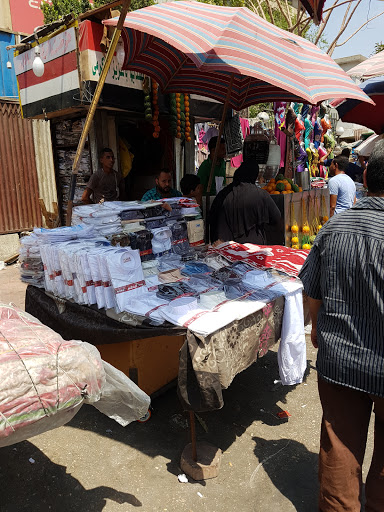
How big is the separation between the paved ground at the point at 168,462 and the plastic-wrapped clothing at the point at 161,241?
129 cm

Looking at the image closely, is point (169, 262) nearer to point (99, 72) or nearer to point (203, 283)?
point (203, 283)

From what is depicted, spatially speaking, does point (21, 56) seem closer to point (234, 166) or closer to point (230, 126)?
point (230, 126)

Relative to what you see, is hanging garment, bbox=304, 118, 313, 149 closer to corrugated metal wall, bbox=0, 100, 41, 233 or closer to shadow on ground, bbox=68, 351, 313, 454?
corrugated metal wall, bbox=0, 100, 41, 233

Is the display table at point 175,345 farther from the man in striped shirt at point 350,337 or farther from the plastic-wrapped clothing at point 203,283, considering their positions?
the man in striped shirt at point 350,337

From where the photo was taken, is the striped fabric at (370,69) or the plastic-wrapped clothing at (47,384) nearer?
the plastic-wrapped clothing at (47,384)

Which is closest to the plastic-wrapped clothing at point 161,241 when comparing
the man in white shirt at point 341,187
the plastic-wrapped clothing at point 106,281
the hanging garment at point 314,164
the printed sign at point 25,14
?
the plastic-wrapped clothing at point 106,281

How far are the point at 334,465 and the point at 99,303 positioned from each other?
1.70 m

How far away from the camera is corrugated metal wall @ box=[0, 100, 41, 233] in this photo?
27.3 feet

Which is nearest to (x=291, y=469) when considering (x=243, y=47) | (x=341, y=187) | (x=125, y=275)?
(x=125, y=275)

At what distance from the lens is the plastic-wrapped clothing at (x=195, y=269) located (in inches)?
125

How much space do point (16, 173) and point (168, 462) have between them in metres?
7.59

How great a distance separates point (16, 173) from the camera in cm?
857

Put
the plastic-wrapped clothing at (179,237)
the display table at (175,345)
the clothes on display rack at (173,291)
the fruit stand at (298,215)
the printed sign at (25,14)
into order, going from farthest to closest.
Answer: the printed sign at (25,14) → the fruit stand at (298,215) → the plastic-wrapped clothing at (179,237) → the clothes on display rack at (173,291) → the display table at (175,345)

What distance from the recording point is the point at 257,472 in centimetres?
259
